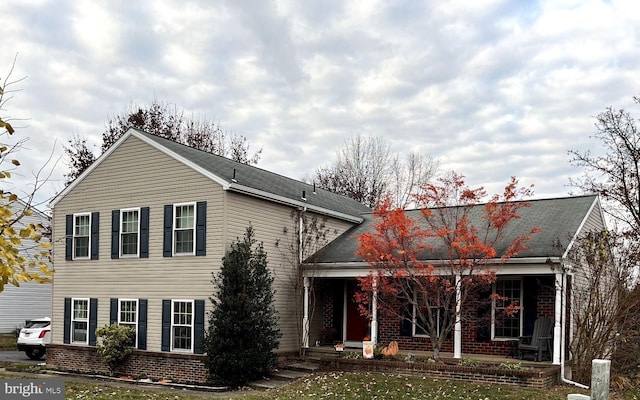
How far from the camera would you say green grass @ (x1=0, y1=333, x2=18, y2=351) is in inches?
1035

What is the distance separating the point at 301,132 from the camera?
32469 millimetres

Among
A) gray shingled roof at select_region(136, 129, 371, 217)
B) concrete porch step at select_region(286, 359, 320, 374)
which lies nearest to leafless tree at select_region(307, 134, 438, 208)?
gray shingled roof at select_region(136, 129, 371, 217)

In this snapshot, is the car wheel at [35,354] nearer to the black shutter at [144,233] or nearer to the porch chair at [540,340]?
the black shutter at [144,233]

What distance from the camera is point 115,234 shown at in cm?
1892

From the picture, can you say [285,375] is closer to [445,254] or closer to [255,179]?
[445,254]

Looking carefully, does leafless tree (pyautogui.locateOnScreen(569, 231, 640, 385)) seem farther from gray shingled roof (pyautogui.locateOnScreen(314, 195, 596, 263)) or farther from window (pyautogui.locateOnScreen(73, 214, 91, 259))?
window (pyautogui.locateOnScreen(73, 214, 91, 259))

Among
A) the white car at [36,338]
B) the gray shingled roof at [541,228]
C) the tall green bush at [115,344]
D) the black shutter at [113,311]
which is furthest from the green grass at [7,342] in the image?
the gray shingled roof at [541,228]

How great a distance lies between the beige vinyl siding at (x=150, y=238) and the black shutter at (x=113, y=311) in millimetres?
158

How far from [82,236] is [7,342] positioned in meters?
10.6

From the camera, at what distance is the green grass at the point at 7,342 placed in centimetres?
2628

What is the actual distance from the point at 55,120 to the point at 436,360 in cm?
1026

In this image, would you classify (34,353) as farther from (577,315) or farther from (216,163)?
(577,315)

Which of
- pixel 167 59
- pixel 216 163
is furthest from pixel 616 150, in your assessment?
pixel 167 59

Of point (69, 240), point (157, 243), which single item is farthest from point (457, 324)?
point (69, 240)
